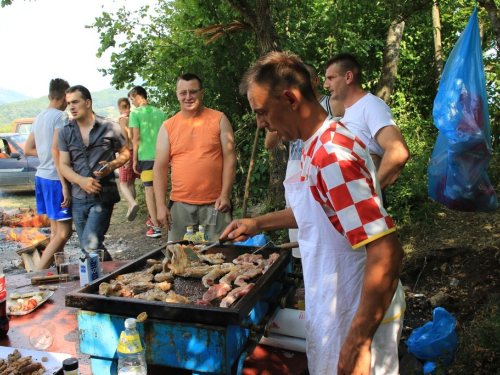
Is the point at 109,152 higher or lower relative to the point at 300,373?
higher

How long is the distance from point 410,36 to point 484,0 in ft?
24.0

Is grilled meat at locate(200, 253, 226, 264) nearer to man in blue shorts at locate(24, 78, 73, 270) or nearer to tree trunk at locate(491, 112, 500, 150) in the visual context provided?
man in blue shorts at locate(24, 78, 73, 270)


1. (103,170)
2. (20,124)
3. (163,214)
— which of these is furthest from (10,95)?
(163,214)

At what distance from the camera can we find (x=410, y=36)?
10.8 m

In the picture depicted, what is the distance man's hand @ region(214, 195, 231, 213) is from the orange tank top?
0.14 m

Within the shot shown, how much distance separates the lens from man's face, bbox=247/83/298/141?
1829mm

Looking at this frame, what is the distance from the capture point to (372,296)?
157cm

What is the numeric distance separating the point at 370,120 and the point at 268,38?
10.4 feet

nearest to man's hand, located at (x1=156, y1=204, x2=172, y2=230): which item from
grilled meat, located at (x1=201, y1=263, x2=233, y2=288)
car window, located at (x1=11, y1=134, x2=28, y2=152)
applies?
grilled meat, located at (x1=201, y1=263, x2=233, y2=288)

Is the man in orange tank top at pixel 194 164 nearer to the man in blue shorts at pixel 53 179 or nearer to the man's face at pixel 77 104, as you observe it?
the man's face at pixel 77 104

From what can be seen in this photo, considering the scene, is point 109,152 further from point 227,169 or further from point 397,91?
point 397,91

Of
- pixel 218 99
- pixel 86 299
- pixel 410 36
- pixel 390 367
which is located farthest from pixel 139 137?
pixel 410 36

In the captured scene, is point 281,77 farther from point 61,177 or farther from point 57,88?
point 57,88

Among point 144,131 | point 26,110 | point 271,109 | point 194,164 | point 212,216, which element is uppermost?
point 26,110
